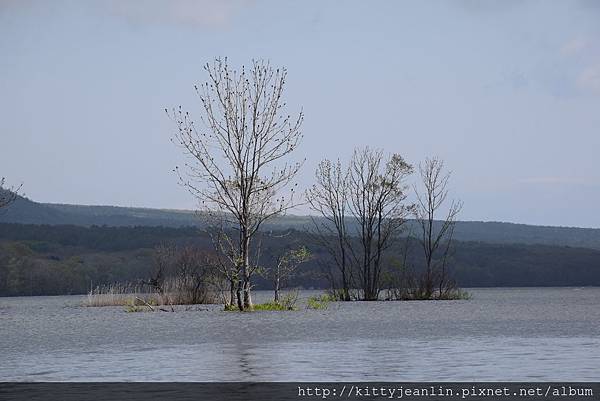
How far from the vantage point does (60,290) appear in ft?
316

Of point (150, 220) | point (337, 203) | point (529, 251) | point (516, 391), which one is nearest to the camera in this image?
point (516, 391)

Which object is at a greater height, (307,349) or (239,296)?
Result: (239,296)

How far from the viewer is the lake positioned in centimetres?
1529

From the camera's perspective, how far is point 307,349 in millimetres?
19734

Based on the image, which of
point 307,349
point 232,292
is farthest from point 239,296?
point 307,349

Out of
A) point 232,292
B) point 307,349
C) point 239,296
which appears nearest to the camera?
point 307,349

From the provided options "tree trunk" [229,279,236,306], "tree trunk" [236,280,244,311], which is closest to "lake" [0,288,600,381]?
"tree trunk" [236,280,244,311]

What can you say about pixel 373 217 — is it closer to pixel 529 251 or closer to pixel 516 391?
pixel 516 391

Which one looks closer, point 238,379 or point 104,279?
point 238,379

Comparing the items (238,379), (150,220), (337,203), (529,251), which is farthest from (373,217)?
(150,220)

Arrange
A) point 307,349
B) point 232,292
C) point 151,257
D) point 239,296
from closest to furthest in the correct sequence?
1. point 307,349
2. point 239,296
3. point 232,292
4. point 151,257

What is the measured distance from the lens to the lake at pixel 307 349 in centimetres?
1529

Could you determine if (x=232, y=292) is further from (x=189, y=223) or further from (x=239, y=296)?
(x=189, y=223)

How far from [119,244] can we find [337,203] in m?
66.3
